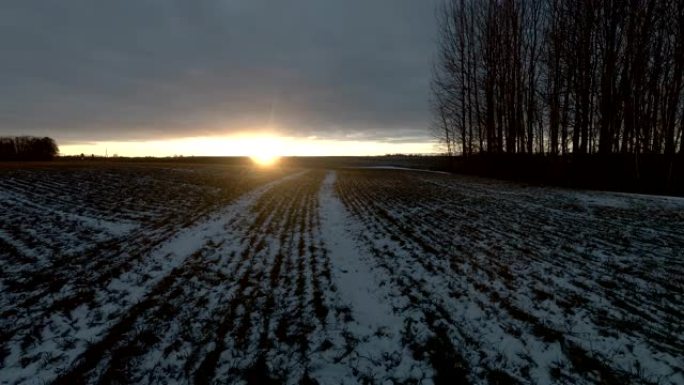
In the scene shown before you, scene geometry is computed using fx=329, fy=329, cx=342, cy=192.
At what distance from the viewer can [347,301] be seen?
5.84 meters

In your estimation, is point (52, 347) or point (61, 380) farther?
point (52, 347)

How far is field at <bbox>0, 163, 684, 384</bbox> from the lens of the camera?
3.98 m

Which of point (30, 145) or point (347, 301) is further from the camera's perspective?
point (30, 145)

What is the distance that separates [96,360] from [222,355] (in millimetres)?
1612

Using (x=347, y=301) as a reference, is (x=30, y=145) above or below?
above

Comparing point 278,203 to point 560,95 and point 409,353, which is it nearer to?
point 409,353

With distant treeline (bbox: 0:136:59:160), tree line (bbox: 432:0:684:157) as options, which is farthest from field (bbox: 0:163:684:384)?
distant treeline (bbox: 0:136:59:160)

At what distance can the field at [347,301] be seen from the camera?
3984 millimetres

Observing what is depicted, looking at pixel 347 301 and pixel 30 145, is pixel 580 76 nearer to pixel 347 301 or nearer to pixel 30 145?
pixel 347 301

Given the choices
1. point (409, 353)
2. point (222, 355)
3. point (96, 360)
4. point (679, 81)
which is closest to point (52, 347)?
point (96, 360)

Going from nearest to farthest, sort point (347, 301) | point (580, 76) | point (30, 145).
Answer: point (347, 301) < point (580, 76) < point (30, 145)

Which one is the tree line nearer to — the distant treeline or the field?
the field

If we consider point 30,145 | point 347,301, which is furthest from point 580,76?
point 30,145

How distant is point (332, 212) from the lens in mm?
14891
